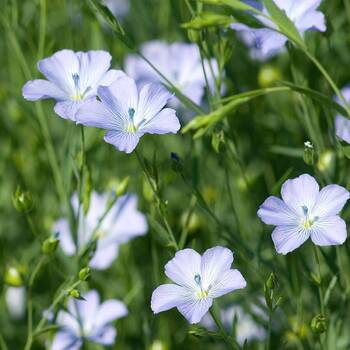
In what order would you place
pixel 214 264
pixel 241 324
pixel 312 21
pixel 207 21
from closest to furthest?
pixel 207 21 < pixel 214 264 < pixel 312 21 < pixel 241 324

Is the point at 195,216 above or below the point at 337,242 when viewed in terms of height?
below

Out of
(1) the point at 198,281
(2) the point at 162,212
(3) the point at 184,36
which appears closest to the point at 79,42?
(3) the point at 184,36

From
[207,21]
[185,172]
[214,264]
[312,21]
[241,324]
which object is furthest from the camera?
[241,324]

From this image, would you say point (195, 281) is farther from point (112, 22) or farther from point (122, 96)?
point (112, 22)

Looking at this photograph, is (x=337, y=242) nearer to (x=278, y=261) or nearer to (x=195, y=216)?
(x=278, y=261)

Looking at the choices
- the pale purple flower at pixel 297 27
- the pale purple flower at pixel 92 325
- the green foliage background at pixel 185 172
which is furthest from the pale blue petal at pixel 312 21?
the pale purple flower at pixel 92 325

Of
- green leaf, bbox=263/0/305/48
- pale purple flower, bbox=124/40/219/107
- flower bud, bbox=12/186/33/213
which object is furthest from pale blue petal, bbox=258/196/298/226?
pale purple flower, bbox=124/40/219/107

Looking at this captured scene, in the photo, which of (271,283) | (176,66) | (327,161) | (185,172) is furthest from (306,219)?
(176,66)
